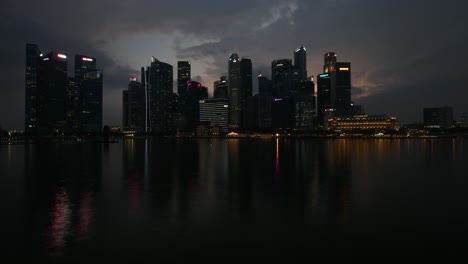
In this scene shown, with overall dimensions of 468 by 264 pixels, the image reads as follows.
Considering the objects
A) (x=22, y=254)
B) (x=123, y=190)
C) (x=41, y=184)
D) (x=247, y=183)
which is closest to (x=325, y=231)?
(x=22, y=254)

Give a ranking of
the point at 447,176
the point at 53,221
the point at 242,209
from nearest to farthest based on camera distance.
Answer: the point at 53,221, the point at 242,209, the point at 447,176

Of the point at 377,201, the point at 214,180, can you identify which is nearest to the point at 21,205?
the point at 214,180

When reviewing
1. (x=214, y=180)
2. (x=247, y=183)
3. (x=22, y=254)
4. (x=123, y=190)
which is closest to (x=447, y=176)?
(x=247, y=183)

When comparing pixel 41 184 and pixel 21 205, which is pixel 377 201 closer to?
pixel 21 205

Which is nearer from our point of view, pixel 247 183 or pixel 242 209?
pixel 242 209

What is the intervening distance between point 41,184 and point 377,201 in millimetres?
27745

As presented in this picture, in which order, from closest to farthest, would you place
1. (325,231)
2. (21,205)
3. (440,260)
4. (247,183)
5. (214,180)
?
(440,260)
(325,231)
(21,205)
(247,183)
(214,180)

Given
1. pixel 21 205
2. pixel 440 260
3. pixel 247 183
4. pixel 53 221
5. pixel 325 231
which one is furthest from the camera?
pixel 247 183

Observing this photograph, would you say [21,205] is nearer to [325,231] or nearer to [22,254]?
[22,254]

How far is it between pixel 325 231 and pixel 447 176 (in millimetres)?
26842

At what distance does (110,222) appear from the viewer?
18125mm

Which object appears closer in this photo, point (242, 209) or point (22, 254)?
point (22, 254)

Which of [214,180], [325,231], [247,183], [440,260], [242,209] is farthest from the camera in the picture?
[214,180]

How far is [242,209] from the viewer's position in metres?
21.0
